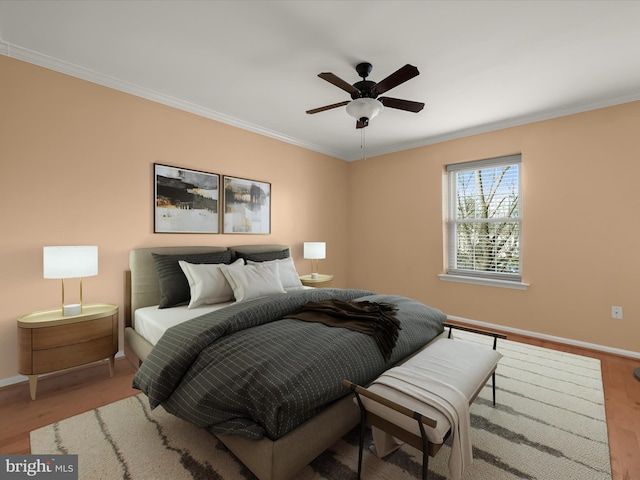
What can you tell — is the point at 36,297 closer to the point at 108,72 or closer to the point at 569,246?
the point at 108,72

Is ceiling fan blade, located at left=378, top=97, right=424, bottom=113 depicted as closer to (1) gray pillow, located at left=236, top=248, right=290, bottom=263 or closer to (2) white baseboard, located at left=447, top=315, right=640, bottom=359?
(1) gray pillow, located at left=236, top=248, right=290, bottom=263

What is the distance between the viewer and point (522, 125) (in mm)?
3592

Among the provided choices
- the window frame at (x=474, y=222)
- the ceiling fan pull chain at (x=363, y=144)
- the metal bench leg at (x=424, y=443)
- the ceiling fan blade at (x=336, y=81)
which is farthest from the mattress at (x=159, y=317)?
the window frame at (x=474, y=222)

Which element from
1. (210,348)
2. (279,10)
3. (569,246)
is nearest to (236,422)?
(210,348)

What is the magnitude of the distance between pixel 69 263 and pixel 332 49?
2.53m

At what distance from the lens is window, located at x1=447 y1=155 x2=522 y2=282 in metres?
3.79

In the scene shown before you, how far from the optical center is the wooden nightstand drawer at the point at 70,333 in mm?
2139

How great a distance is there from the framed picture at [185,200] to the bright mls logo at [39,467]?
1.95 meters

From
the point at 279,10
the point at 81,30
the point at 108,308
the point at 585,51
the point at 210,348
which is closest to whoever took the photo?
the point at 210,348

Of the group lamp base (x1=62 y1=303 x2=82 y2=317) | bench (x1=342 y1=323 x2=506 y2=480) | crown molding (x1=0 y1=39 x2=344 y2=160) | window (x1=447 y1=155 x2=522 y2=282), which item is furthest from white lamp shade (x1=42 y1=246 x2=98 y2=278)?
window (x1=447 y1=155 x2=522 y2=282)

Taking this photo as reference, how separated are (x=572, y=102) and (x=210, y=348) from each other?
4.09 metres

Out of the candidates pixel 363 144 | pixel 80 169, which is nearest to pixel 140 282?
pixel 80 169

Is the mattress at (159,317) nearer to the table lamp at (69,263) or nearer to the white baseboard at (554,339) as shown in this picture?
the table lamp at (69,263)

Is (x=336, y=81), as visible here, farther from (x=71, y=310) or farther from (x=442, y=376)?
(x=71, y=310)
